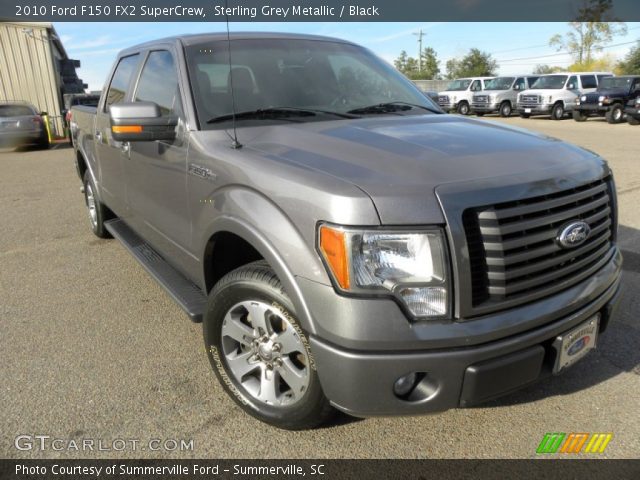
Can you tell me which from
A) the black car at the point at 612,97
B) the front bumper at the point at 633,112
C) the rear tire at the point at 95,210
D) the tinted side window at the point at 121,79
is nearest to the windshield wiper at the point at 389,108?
the tinted side window at the point at 121,79

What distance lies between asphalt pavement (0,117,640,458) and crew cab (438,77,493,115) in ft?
78.3

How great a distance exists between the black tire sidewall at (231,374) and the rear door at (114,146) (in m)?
1.84

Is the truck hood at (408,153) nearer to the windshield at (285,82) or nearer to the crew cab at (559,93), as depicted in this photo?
the windshield at (285,82)

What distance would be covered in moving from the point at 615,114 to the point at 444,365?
21.8 meters

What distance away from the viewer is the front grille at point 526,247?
6.31ft

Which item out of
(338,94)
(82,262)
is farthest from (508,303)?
(82,262)

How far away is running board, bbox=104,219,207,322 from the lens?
2.83 metres

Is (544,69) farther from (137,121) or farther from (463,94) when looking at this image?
(137,121)

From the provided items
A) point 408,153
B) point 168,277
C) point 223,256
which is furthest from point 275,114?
point 168,277

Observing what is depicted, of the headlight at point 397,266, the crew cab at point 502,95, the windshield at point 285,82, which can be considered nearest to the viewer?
the headlight at point 397,266

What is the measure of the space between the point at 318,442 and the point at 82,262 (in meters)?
3.53

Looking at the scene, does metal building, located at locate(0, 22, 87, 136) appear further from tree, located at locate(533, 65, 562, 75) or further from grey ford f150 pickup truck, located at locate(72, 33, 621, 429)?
tree, located at locate(533, 65, 562, 75)

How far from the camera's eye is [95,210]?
5.45 meters

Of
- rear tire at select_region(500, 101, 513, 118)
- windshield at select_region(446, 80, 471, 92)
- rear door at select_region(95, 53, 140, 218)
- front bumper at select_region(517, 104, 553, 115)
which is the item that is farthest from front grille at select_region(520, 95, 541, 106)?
rear door at select_region(95, 53, 140, 218)
